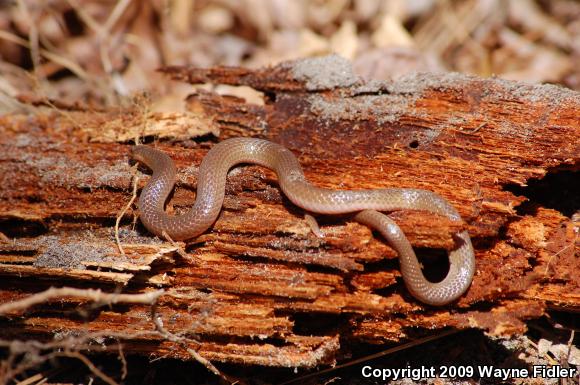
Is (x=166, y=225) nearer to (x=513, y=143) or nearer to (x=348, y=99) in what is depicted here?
(x=348, y=99)

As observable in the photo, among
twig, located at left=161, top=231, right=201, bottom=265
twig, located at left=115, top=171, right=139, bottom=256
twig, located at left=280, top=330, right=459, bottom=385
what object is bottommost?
twig, located at left=280, top=330, right=459, bottom=385

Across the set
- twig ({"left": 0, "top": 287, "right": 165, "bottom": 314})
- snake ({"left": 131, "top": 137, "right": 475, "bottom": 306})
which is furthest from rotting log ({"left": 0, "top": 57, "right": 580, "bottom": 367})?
twig ({"left": 0, "top": 287, "right": 165, "bottom": 314})

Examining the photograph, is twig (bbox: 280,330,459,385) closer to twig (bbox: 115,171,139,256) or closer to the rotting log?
the rotting log

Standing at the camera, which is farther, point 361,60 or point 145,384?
point 361,60

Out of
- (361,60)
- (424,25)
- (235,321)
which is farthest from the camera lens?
(424,25)

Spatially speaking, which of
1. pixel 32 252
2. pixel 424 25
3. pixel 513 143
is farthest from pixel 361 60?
pixel 32 252

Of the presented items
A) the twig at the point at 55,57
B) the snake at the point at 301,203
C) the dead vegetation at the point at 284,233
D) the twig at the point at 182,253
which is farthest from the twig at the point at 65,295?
the twig at the point at 55,57
